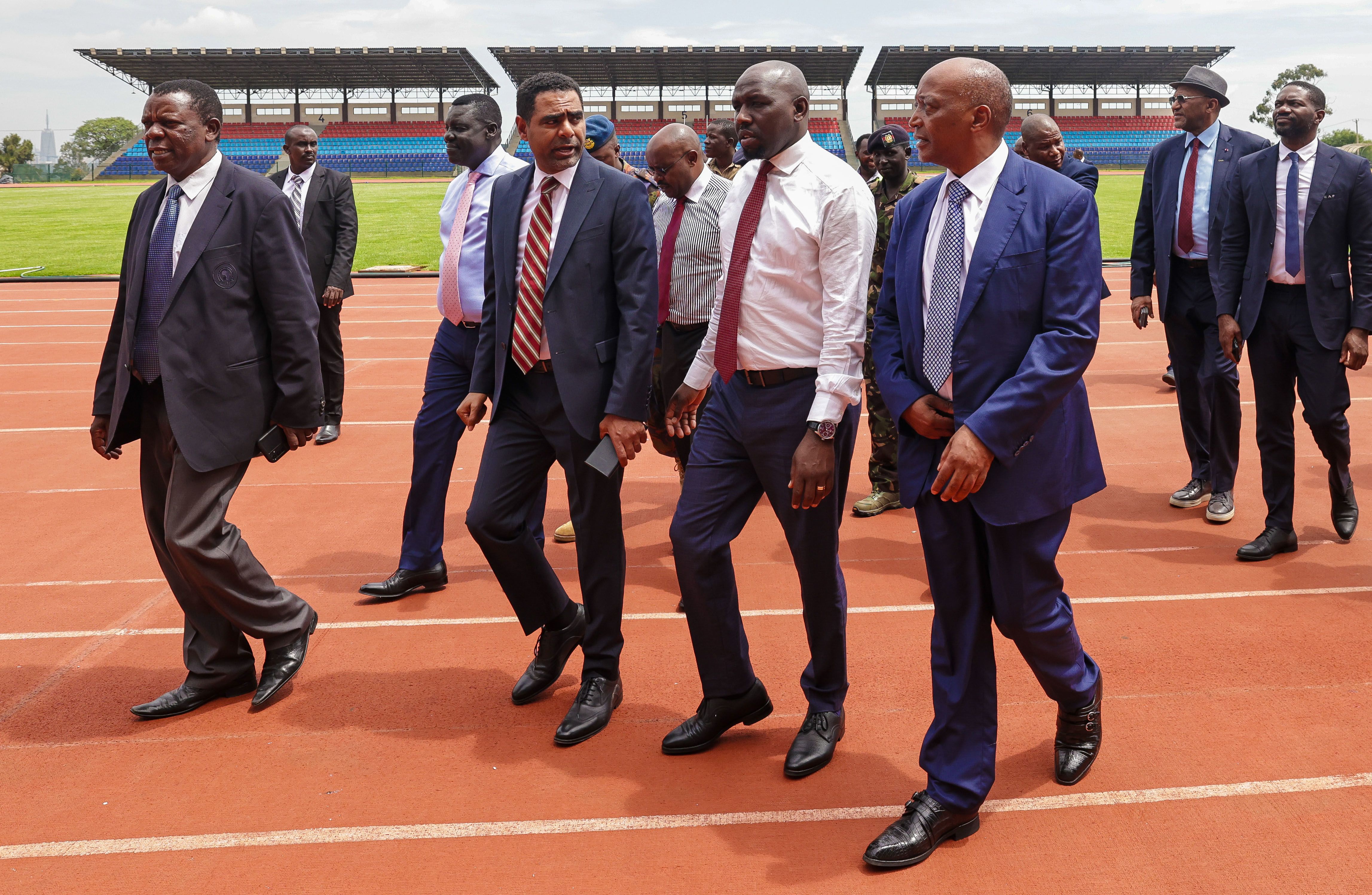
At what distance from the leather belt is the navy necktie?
349 centimetres

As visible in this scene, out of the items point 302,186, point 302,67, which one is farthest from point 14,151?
point 302,186

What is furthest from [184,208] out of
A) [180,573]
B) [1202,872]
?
[1202,872]

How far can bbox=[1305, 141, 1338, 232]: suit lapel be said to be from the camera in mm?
5523

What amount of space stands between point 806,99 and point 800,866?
2.35m

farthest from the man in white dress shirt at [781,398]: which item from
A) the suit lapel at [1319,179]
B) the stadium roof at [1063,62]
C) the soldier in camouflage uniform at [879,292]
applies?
the stadium roof at [1063,62]

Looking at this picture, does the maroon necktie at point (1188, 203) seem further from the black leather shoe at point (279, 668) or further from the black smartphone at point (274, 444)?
the black leather shoe at point (279, 668)

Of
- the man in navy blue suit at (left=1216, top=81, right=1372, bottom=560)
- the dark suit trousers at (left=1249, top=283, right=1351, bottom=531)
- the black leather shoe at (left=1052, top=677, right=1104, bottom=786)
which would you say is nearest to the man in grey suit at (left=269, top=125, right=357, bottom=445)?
the man in navy blue suit at (left=1216, top=81, right=1372, bottom=560)

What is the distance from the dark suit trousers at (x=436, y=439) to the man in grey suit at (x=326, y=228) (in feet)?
11.0

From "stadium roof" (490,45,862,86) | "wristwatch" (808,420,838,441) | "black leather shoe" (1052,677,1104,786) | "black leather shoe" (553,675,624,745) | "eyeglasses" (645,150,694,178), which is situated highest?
"stadium roof" (490,45,862,86)

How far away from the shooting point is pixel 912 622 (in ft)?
16.2

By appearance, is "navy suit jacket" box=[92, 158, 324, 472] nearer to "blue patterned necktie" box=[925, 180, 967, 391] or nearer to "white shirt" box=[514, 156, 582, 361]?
"white shirt" box=[514, 156, 582, 361]

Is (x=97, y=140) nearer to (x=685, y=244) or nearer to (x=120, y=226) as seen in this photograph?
(x=120, y=226)

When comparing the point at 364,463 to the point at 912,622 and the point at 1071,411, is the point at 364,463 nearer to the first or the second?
the point at 912,622

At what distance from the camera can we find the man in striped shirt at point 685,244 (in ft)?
17.4
